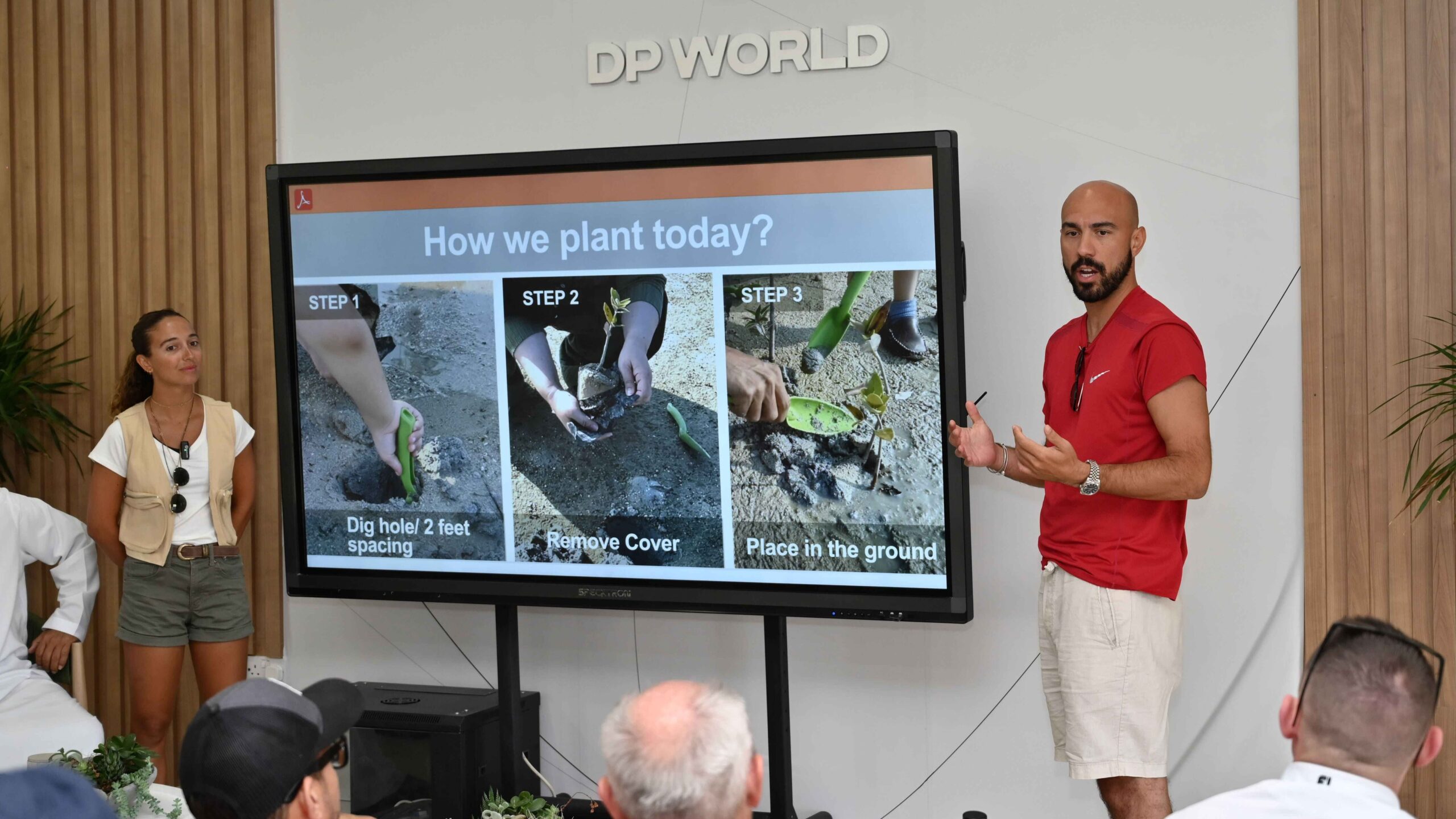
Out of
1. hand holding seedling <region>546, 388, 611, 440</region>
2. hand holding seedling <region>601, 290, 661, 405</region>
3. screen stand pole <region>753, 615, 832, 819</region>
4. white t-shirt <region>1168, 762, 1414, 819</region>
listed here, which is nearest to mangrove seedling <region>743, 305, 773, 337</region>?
hand holding seedling <region>601, 290, 661, 405</region>

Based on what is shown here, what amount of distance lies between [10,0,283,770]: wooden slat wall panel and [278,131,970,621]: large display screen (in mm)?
781

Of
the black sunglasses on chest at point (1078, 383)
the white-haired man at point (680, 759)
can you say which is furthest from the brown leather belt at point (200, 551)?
the white-haired man at point (680, 759)

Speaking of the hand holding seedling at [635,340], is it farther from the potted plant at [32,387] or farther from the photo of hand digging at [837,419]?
the potted plant at [32,387]

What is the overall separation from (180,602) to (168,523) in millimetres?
270

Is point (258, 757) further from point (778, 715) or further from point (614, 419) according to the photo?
point (778, 715)

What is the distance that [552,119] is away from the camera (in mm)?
4324

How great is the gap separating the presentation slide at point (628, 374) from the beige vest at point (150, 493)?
35 cm

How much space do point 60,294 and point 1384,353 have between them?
4.68 metres

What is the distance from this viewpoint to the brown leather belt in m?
4.09

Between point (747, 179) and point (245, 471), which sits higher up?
point (747, 179)

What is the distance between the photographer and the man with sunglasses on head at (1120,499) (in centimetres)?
295

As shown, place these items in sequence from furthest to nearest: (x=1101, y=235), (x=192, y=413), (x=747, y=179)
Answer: (x=192, y=413) < (x=747, y=179) < (x=1101, y=235)

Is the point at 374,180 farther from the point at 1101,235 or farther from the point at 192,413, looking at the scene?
the point at 1101,235

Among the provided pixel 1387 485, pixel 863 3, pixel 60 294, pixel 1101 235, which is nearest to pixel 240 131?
pixel 60 294
